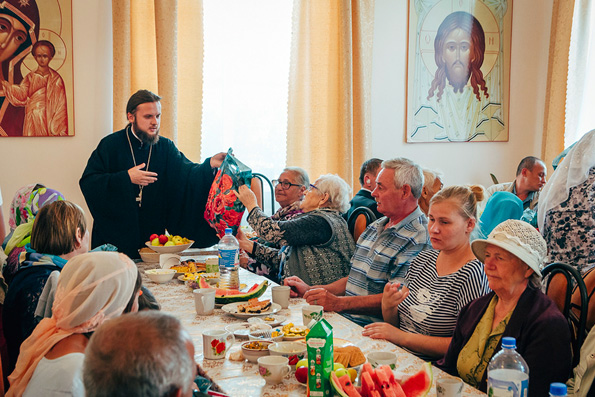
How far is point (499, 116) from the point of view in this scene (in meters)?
6.60

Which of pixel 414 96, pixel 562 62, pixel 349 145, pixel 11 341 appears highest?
pixel 562 62

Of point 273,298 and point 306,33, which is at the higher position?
point 306,33

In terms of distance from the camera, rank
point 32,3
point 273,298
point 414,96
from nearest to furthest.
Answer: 1. point 273,298
2. point 32,3
3. point 414,96

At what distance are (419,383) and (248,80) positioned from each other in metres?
4.53

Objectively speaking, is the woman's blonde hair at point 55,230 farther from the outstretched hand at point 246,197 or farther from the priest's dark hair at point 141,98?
the priest's dark hair at point 141,98

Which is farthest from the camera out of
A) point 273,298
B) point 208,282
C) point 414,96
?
point 414,96

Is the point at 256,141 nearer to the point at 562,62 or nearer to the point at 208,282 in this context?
the point at 208,282

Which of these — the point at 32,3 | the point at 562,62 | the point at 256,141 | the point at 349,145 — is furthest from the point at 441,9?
the point at 32,3

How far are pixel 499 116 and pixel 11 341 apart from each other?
5688 millimetres

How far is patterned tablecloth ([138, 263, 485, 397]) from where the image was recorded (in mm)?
1655

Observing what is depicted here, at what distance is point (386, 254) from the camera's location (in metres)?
2.79

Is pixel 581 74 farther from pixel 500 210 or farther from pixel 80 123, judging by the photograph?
pixel 80 123

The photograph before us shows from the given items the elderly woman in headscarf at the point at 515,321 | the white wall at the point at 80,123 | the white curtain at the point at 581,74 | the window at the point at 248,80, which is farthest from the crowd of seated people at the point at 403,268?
the white curtain at the point at 581,74

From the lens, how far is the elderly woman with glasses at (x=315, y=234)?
3.21 metres
